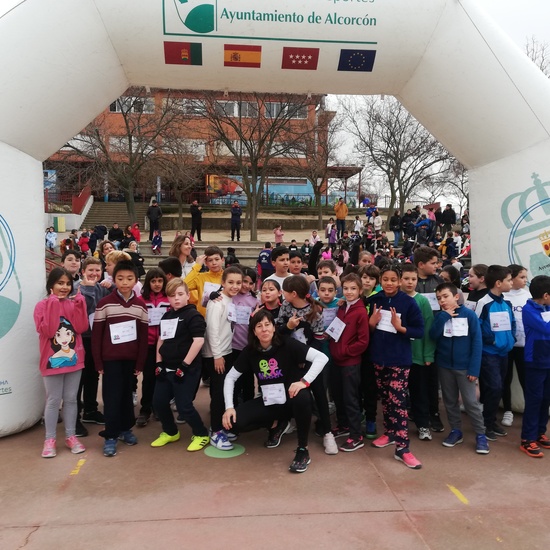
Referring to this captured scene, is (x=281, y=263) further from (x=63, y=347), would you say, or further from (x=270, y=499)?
(x=270, y=499)

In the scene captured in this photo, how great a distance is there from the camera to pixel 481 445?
411 centimetres

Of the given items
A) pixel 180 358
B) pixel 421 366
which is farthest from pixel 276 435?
pixel 421 366

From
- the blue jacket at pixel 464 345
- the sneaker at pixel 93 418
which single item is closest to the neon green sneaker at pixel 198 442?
the sneaker at pixel 93 418

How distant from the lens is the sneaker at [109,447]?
13.3 ft

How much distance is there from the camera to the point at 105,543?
286cm

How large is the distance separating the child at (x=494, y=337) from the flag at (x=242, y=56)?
3027 mm

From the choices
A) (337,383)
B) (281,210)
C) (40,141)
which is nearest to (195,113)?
(281,210)

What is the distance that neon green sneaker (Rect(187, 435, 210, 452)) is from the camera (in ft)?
13.6

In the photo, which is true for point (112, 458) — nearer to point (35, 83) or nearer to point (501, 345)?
point (35, 83)

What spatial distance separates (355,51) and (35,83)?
9.76 ft

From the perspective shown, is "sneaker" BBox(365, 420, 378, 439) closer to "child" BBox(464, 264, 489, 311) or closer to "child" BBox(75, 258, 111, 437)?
"child" BBox(464, 264, 489, 311)

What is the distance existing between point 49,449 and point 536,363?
13.8ft

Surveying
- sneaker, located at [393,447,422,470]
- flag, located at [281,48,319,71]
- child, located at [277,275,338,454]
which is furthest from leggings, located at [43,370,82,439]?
flag, located at [281,48,319,71]

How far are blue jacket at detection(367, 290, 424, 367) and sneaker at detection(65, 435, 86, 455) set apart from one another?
2690mm
